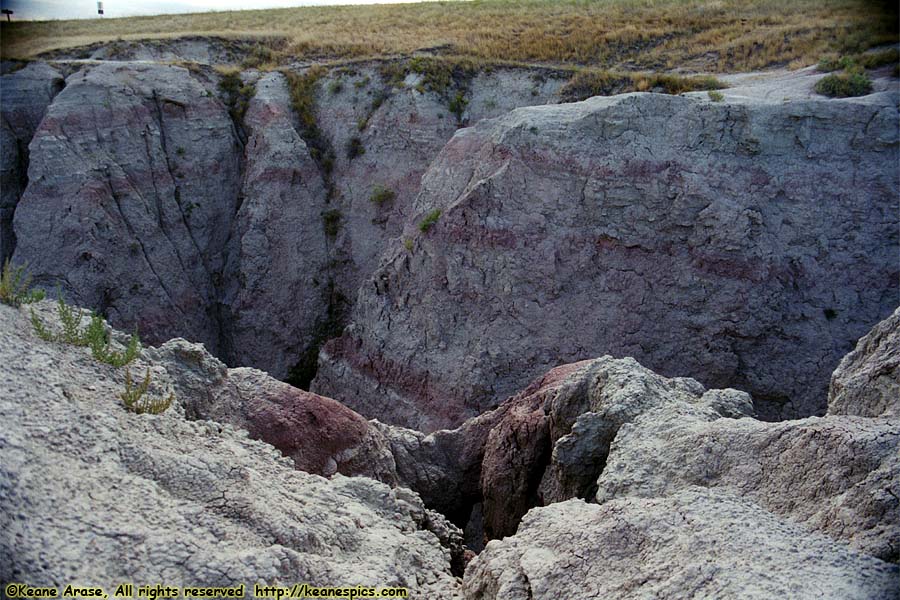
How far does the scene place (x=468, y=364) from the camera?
48.0 feet

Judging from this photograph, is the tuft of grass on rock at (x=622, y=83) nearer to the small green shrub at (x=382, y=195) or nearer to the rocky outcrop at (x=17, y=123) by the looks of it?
the small green shrub at (x=382, y=195)

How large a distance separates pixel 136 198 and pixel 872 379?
17.3 metres

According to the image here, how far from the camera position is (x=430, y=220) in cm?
1587

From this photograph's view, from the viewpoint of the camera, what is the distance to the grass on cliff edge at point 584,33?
71.6 ft

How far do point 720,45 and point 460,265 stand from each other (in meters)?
13.4

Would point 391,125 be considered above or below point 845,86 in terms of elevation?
below

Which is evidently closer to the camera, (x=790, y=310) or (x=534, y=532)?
(x=534, y=532)

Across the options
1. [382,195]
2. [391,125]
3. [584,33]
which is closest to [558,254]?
[382,195]

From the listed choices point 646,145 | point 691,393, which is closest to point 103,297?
point 646,145

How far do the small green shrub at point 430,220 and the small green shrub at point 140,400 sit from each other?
9078 millimetres

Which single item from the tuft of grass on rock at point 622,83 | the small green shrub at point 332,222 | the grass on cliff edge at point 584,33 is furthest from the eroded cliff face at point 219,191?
the grass on cliff edge at point 584,33

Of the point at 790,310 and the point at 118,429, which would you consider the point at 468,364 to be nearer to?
the point at 790,310

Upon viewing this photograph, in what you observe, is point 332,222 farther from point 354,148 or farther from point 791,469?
point 791,469

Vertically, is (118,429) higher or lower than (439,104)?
lower
